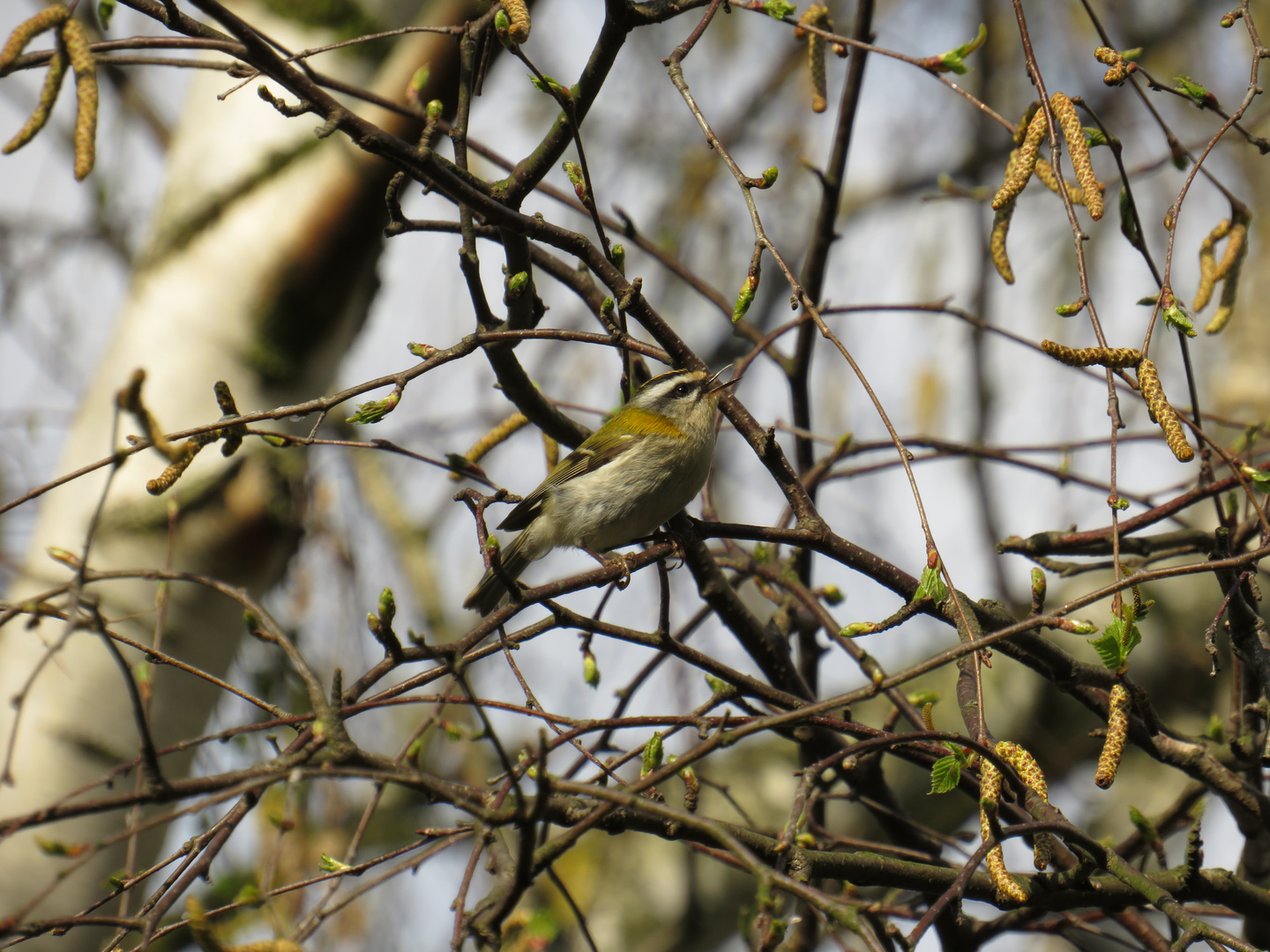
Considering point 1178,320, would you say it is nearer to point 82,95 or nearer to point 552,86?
point 552,86

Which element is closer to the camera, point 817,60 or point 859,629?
point 859,629

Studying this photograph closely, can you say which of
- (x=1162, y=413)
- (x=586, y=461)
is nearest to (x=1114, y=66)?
(x=1162, y=413)

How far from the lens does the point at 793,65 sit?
6.73 meters

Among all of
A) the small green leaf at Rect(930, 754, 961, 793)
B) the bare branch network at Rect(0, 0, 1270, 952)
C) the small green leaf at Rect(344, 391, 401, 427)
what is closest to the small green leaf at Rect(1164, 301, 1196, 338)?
the bare branch network at Rect(0, 0, 1270, 952)

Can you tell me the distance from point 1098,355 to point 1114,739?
0.60m

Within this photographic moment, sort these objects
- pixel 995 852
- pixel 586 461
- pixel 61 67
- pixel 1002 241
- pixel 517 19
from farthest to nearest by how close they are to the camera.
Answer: pixel 586 461, pixel 1002 241, pixel 517 19, pixel 995 852, pixel 61 67

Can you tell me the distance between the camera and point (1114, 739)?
155cm

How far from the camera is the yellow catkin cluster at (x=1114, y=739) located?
1.49 metres

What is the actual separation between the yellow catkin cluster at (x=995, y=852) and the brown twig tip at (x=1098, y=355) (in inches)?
25.4

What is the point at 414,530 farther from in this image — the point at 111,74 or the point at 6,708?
the point at 6,708

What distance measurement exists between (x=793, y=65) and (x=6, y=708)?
231 inches

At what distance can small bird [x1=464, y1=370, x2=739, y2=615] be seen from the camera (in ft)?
9.84

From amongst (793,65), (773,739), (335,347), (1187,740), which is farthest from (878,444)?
(793,65)

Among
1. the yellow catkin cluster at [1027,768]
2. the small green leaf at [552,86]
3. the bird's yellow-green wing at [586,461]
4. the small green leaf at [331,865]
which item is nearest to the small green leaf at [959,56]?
the small green leaf at [552,86]
